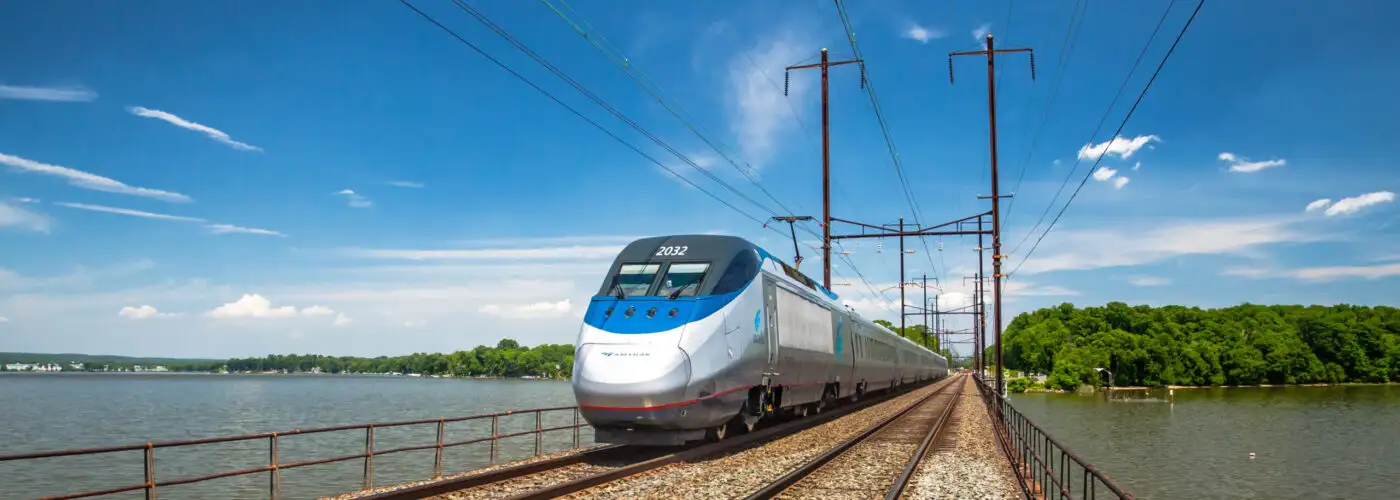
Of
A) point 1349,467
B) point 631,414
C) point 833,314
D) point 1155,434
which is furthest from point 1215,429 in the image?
point 631,414

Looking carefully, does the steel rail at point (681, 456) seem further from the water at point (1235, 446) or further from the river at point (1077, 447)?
the water at point (1235, 446)

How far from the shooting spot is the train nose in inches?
610


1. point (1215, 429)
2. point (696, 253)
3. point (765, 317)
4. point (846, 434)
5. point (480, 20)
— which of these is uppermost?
point (480, 20)

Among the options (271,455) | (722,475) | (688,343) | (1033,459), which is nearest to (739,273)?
(688,343)

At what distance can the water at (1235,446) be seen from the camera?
4106 centimetres

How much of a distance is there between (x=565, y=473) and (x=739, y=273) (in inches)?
212

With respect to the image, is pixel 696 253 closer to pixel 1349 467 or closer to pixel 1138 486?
pixel 1138 486

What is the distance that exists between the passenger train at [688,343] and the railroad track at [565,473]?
1.40ft

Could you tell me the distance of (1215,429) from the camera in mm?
69688

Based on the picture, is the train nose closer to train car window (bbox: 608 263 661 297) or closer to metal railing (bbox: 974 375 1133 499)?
train car window (bbox: 608 263 661 297)

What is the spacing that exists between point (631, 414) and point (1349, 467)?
166 feet

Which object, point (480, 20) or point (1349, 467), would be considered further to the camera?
point (1349, 467)

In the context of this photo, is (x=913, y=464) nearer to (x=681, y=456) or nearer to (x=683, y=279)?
(x=681, y=456)

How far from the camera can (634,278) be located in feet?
58.3
